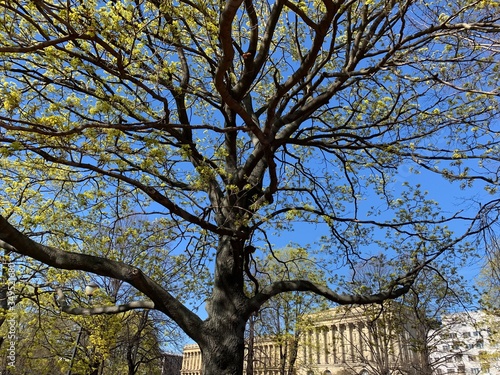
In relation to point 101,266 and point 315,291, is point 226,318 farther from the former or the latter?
point 101,266

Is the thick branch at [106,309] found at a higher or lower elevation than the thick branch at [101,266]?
lower

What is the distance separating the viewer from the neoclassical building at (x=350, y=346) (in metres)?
13.2

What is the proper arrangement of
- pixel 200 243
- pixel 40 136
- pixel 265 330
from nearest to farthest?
pixel 40 136, pixel 200 243, pixel 265 330

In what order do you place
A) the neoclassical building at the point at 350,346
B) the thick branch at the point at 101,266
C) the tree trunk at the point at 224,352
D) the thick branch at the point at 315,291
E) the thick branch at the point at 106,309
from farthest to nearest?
1. the neoclassical building at the point at 350,346
2. the thick branch at the point at 315,291
3. the thick branch at the point at 106,309
4. the tree trunk at the point at 224,352
5. the thick branch at the point at 101,266

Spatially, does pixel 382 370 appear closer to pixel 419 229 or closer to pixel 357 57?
pixel 419 229

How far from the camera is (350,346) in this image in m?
19.5

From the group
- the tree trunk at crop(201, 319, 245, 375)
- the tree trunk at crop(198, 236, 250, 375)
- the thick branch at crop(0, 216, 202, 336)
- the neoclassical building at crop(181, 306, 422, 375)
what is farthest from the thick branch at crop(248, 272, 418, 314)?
the neoclassical building at crop(181, 306, 422, 375)

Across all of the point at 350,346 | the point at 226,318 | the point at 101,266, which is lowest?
the point at 226,318

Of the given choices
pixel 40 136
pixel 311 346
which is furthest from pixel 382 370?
pixel 40 136

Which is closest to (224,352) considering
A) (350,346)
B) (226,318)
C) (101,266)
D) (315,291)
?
(226,318)

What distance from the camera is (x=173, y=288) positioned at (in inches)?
471

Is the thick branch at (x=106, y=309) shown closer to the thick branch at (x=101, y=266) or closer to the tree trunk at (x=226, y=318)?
the thick branch at (x=101, y=266)

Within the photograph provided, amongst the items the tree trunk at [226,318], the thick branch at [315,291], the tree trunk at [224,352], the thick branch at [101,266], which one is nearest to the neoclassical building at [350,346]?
the thick branch at [315,291]

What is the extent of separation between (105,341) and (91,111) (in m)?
9.18
